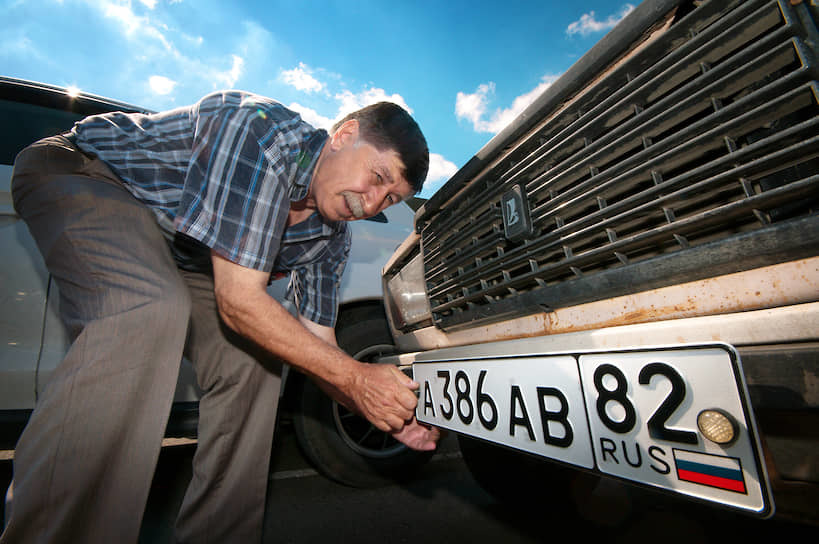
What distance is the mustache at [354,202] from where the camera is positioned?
1.31 metres

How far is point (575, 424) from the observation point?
2.24ft

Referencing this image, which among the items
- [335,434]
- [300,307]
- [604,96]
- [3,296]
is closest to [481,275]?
[604,96]

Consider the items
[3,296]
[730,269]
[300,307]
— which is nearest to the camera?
[730,269]

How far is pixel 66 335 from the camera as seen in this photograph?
1.54 metres

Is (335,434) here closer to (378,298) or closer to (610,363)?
(378,298)

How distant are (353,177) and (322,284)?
55 cm

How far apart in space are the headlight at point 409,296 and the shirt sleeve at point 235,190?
593mm

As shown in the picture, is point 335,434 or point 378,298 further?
point 378,298

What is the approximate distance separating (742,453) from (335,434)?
1651 millimetres

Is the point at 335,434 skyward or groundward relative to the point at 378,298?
groundward

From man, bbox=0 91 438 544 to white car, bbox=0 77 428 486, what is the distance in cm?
37

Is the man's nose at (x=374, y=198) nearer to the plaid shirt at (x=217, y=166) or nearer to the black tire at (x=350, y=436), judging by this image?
the plaid shirt at (x=217, y=166)

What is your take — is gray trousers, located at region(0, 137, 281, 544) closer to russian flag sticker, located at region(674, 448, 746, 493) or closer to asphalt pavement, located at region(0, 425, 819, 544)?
asphalt pavement, located at region(0, 425, 819, 544)

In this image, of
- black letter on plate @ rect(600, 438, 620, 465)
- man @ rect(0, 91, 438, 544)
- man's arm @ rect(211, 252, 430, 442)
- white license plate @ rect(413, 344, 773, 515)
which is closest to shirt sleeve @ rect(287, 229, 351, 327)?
man @ rect(0, 91, 438, 544)
